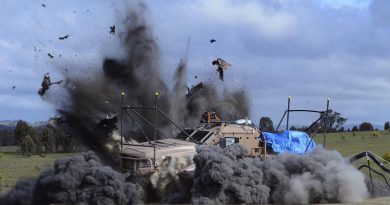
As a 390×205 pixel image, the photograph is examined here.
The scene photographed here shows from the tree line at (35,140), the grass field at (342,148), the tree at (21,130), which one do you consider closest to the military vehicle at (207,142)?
the grass field at (342,148)

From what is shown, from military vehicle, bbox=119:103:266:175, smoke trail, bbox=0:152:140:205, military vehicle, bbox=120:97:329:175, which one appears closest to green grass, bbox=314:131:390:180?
military vehicle, bbox=120:97:329:175

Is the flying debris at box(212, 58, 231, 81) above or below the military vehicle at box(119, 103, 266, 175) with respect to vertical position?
above

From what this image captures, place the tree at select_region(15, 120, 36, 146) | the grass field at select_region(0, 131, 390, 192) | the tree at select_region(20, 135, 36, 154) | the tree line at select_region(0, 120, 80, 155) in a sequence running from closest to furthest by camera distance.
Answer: the grass field at select_region(0, 131, 390, 192), the tree line at select_region(0, 120, 80, 155), the tree at select_region(20, 135, 36, 154), the tree at select_region(15, 120, 36, 146)

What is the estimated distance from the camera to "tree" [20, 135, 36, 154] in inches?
2475

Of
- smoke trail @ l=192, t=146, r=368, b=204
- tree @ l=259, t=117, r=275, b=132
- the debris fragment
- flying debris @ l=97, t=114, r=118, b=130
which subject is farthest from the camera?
the debris fragment

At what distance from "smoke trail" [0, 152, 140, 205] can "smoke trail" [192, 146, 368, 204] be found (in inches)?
92.5

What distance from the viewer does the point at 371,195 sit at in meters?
23.3

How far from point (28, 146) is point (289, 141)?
41.9m

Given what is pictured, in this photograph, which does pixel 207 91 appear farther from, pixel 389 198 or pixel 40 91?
pixel 389 198

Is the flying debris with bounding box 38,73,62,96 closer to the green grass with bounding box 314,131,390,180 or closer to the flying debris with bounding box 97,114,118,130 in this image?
the flying debris with bounding box 97,114,118,130

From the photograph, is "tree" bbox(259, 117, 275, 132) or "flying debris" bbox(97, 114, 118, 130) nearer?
"flying debris" bbox(97, 114, 118, 130)

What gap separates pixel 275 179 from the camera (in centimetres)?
2183

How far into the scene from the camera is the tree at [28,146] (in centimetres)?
Result: 6288

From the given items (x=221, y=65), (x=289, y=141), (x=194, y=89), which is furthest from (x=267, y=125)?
(x=194, y=89)
